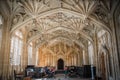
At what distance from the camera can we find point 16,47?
47.2ft

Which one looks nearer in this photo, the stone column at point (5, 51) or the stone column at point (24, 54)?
the stone column at point (5, 51)

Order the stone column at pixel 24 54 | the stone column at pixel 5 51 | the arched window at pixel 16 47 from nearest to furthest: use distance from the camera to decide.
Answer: the stone column at pixel 5 51 < the arched window at pixel 16 47 < the stone column at pixel 24 54

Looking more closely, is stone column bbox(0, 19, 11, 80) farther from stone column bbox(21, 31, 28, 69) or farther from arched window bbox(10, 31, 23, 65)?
stone column bbox(21, 31, 28, 69)

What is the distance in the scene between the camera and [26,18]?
12.9 meters

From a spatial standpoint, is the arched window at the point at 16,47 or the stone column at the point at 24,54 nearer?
the arched window at the point at 16,47

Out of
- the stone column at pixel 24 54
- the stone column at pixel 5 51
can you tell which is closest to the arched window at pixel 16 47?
the stone column at pixel 24 54

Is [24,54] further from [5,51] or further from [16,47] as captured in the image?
[5,51]

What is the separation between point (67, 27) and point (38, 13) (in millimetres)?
5939

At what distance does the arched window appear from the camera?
13367 mm

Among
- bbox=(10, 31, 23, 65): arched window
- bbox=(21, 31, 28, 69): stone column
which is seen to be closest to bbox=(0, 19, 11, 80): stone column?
bbox=(10, 31, 23, 65): arched window

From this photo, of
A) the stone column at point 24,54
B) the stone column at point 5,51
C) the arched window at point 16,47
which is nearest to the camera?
the stone column at point 5,51

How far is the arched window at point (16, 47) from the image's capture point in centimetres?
1337

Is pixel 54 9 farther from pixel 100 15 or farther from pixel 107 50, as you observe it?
pixel 107 50

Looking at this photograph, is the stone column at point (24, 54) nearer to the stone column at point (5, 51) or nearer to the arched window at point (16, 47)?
the arched window at point (16, 47)
